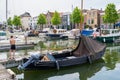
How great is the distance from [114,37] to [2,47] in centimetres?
2031

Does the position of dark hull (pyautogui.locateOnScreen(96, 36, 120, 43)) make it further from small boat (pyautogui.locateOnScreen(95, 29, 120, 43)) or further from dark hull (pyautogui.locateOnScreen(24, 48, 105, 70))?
dark hull (pyautogui.locateOnScreen(24, 48, 105, 70))

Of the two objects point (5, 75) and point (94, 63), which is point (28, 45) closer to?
point (94, 63)

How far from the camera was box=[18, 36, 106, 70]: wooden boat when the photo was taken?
56.5 ft

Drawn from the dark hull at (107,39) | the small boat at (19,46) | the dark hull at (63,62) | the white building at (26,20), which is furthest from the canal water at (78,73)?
the white building at (26,20)

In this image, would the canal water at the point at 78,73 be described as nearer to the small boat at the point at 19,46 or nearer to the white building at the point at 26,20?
the small boat at the point at 19,46

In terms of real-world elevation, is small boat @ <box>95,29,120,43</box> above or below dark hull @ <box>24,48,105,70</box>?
above

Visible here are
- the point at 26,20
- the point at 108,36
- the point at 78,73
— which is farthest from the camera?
the point at 26,20

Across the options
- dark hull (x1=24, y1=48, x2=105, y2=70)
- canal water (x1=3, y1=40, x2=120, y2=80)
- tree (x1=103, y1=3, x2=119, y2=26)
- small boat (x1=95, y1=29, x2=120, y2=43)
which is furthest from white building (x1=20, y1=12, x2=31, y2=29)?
canal water (x1=3, y1=40, x2=120, y2=80)

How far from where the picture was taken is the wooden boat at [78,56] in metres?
17.2

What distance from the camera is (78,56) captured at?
20.7 meters

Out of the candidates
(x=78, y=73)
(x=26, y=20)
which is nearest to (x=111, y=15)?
(x=78, y=73)

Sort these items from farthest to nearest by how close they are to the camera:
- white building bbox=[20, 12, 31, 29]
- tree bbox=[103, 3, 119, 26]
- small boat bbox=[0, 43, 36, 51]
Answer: white building bbox=[20, 12, 31, 29] → tree bbox=[103, 3, 119, 26] → small boat bbox=[0, 43, 36, 51]

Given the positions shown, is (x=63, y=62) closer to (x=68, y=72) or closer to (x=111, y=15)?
(x=68, y=72)

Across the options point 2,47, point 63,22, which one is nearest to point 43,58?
point 2,47
